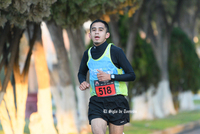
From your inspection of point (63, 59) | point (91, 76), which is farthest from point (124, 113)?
point (63, 59)

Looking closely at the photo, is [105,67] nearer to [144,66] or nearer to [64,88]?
[64,88]

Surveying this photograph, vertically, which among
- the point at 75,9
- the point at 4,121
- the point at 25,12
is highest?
the point at 75,9

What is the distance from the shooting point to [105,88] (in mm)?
4383

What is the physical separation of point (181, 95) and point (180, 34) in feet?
11.6

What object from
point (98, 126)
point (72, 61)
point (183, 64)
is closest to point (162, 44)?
point (183, 64)

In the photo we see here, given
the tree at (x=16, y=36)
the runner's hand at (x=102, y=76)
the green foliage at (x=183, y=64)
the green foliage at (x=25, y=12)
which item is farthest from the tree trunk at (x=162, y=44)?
the runner's hand at (x=102, y=76)

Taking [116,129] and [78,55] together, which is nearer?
[116,129]

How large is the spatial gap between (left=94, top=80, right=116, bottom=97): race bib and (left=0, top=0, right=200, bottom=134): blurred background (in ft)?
4.45

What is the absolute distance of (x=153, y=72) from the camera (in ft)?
57.8

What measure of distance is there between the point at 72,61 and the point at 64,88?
Result: 1.27 meters

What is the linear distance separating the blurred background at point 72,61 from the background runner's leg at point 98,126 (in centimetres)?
145

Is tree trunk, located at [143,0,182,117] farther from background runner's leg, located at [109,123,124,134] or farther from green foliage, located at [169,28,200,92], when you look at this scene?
background runner's leg, located at [109,123,124,134]

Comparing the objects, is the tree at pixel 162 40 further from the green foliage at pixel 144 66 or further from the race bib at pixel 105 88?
the race bib at pixel 105 88

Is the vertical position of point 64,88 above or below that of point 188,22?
below
